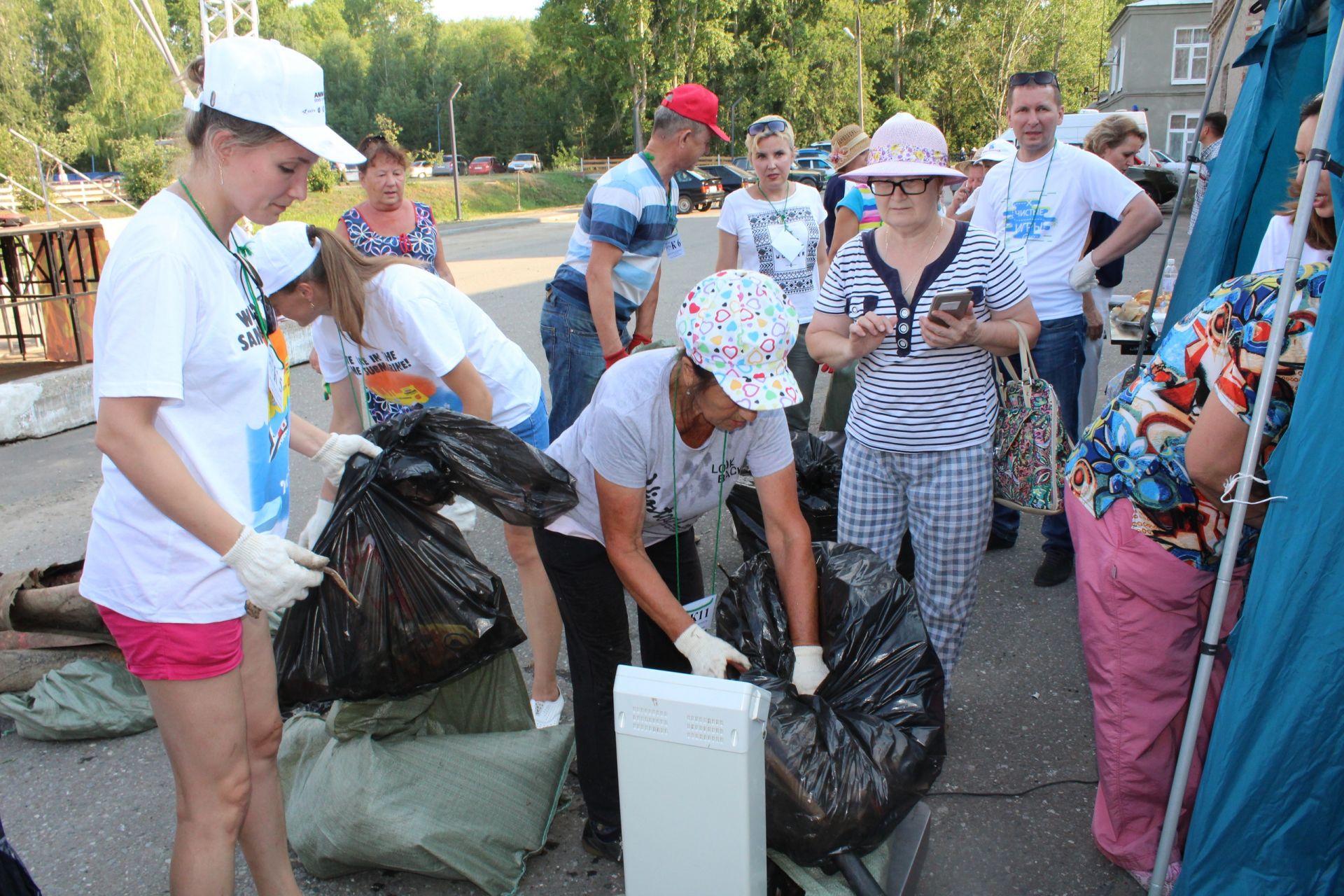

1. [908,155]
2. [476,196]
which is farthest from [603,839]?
[476,196]

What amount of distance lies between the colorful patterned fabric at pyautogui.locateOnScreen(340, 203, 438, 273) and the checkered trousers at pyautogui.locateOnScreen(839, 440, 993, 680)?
2507 millimetres

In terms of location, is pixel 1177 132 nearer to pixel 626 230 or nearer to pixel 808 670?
pixel 626 230

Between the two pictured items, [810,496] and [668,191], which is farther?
[668,191]

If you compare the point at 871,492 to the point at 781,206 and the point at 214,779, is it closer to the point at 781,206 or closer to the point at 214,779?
the point at 214,779

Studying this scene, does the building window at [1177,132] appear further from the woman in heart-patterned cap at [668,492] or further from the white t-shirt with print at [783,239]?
the woman in heart-patterned cap at [668,492]

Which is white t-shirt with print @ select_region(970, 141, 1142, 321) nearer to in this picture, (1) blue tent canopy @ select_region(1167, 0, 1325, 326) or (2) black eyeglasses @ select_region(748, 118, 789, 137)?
(1) blue tent canopy @ select_region(1167, 0, 1325, 326)

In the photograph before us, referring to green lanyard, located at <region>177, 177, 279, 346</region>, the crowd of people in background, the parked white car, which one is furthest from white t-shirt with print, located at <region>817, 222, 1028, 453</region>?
the parked white car

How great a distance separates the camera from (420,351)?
2609mm

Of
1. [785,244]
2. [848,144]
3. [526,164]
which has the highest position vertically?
[526,164]

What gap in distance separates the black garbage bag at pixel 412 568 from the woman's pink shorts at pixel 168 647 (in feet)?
1.45

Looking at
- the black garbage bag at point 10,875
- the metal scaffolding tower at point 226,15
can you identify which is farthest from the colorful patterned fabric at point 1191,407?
the metal scaffolding tower at point 226,15

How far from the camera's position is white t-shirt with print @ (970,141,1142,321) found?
11.8ft

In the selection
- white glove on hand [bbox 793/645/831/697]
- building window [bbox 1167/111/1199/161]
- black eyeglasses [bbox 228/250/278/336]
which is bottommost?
white glove on hand [bbox 793/645/831/697]

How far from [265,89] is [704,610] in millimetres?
1375
